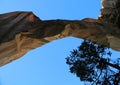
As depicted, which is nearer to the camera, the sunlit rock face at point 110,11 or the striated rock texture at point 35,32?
the striated rock texture at point 35,32

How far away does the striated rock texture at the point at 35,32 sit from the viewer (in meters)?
5.25

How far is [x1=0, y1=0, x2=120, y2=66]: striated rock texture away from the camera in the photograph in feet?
17.2

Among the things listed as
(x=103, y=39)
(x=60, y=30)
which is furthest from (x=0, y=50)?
(x=103, y=39)

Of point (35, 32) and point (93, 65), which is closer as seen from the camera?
point (35, 32)

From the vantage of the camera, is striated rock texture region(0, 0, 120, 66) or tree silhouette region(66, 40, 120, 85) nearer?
striated rock texture region(0, 0, 120, 66)

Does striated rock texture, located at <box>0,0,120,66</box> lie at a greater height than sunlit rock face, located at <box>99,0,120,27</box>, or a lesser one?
lesser

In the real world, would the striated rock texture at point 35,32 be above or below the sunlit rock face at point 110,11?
below

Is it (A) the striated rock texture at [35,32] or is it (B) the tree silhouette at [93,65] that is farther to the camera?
(B) the tree silhouette at [93,65]

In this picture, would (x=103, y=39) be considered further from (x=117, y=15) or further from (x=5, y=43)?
(x=5, y=43)

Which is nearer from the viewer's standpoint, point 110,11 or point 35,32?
point 35,32

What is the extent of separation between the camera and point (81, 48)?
1031 centimetres

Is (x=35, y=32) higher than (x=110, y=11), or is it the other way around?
(x=110, y=11)

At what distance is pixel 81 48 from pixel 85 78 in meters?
0.96

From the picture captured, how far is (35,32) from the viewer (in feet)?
18.5
